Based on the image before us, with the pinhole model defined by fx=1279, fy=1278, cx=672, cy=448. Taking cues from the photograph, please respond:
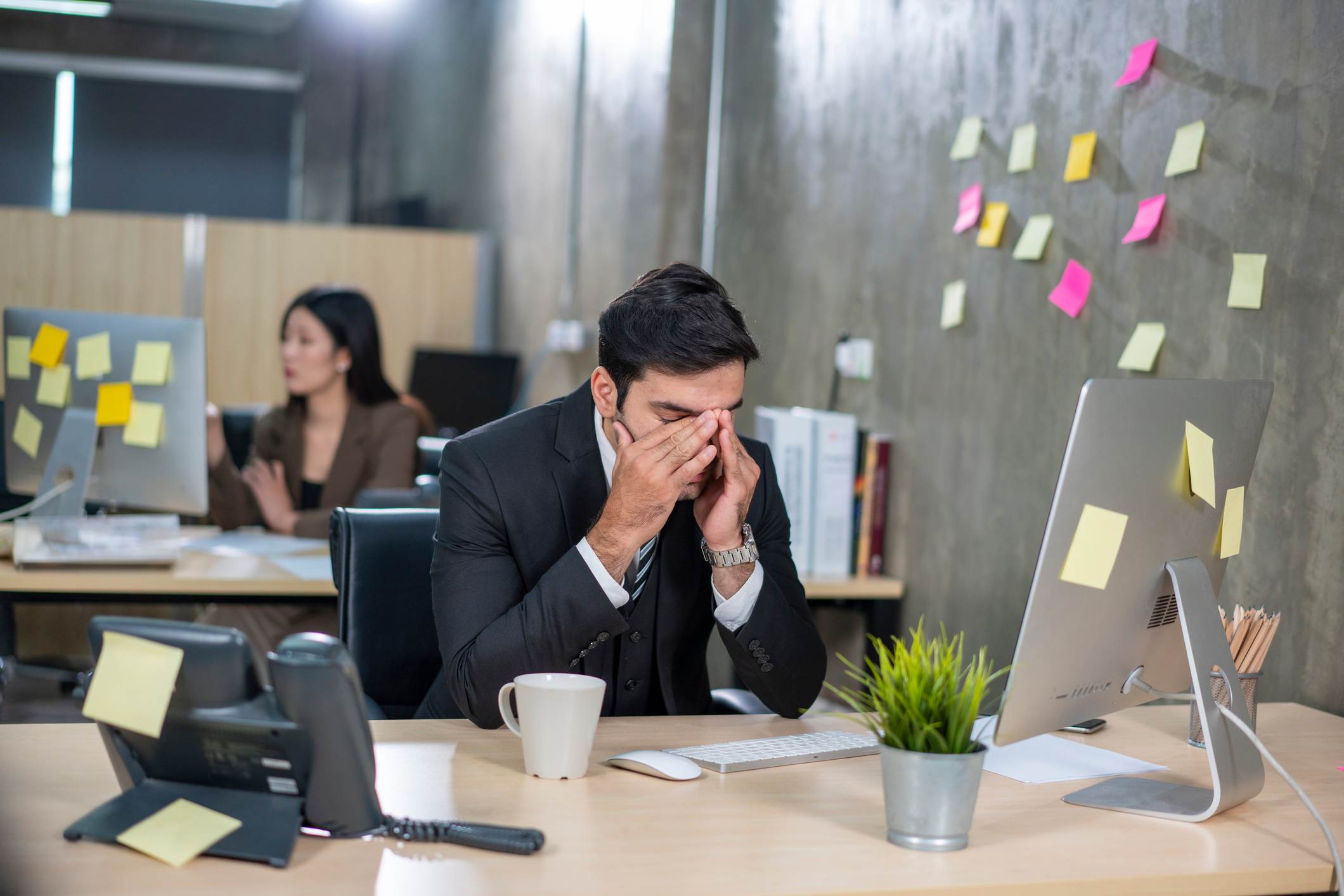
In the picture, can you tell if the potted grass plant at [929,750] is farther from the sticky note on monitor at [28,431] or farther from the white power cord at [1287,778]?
the sticky note on monitor at [28,431]

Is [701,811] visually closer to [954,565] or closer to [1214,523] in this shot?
[1214,523]

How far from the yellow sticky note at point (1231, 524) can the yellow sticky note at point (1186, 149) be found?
73 centimetres

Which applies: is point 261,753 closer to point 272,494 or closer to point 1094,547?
point 1094,547

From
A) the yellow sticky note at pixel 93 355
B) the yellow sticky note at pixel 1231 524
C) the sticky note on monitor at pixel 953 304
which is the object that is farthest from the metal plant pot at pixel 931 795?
the yellow sticky note at pixel 93 355

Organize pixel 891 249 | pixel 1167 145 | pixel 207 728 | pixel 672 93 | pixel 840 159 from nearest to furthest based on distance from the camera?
pixel 207 728, pixel 1167 145, pixel 891 249, pixel 840 159, pixel 672 93

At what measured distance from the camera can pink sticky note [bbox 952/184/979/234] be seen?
2508 mm

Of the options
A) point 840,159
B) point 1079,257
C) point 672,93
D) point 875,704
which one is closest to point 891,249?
point 840,159

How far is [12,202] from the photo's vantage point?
8273 millimetres

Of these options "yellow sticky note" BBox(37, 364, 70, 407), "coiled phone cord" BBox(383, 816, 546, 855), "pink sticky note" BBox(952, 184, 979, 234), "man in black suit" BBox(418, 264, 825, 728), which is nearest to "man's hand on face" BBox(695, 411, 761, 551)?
"man in black suit" BBox(418, 264, 825, 728)

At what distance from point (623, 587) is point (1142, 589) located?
0.61 metres

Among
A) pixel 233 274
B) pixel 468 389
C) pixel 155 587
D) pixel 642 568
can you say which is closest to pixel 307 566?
pixel 155 587

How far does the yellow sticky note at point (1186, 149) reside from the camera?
75.7 inches

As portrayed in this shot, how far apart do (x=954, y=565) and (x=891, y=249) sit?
726 millimetres

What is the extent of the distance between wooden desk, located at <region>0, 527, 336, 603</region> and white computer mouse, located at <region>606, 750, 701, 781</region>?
1157mm
